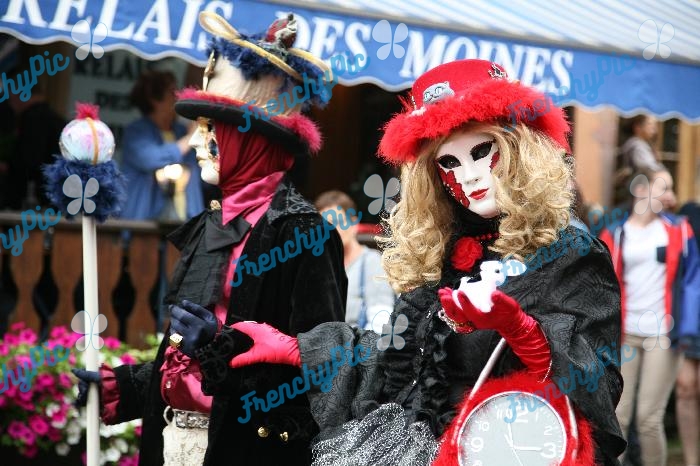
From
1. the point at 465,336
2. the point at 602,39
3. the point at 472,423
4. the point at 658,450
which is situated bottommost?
the point at 658,450

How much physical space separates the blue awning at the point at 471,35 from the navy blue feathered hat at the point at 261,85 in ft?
3.23

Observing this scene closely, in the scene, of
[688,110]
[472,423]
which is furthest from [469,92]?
[688,110]

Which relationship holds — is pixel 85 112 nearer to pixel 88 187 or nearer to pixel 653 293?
pixel 88 187

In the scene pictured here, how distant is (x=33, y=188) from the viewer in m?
7.48

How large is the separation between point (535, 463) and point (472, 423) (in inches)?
7.3

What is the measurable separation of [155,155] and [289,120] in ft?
11.0

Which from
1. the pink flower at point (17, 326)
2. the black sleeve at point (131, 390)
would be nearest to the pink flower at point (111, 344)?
the pink flower at point (17, 326)

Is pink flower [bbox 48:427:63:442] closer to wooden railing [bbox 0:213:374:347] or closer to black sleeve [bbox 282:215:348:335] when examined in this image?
wooden railing [bbox 0:213:374:347]

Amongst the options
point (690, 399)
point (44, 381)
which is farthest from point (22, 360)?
point (690, 399)

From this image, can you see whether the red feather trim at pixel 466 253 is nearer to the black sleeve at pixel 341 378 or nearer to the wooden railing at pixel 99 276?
the black sleeve at pixel 341 378

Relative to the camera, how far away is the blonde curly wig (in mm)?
2930

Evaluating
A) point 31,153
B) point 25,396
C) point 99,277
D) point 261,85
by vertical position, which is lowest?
point 25,396

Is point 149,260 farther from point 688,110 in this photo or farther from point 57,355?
point 688,110

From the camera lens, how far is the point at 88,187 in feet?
12.7
